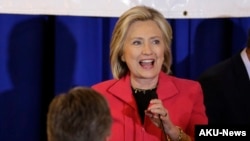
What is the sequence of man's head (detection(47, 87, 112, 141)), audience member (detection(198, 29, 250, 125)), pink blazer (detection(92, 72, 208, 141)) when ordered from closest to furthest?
1. man's head (detection(47, 87, 112, 141))
2. pink blazer (detection(92, 72, 208, 141))
3. audience member (detection(198, 29, 250, 125))

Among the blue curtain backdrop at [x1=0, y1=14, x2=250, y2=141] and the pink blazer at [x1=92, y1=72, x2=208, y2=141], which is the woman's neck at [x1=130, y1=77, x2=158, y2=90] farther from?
the blue curtain backdrop at [x1=0, y1=14, x2=250, y2=141]

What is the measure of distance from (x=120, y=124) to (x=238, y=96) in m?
0.58

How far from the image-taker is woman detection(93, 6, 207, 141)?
5.33 ft

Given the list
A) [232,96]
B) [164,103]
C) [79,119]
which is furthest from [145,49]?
[79,119]

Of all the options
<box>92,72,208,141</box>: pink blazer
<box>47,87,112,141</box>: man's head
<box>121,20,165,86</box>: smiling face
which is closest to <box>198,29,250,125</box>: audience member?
<box>92,72,208,141</box>: pink blazer

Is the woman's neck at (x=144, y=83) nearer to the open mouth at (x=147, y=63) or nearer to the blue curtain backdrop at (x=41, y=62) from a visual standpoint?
the open mouth at (x=147, y=63)

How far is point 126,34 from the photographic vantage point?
1.67 m

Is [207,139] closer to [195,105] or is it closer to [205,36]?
[195,105]

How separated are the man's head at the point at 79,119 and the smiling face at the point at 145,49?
0.61 meters

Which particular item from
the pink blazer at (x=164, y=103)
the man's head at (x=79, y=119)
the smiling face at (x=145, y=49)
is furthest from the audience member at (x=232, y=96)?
the man's head at (x=79, y=119)

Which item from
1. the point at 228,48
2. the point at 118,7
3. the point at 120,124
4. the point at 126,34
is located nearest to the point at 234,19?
the point at 228,48

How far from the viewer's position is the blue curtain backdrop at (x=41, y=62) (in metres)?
1.96

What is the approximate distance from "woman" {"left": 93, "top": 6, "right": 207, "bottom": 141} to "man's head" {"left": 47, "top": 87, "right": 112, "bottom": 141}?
59cm

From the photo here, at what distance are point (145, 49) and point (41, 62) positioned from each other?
557 mm
